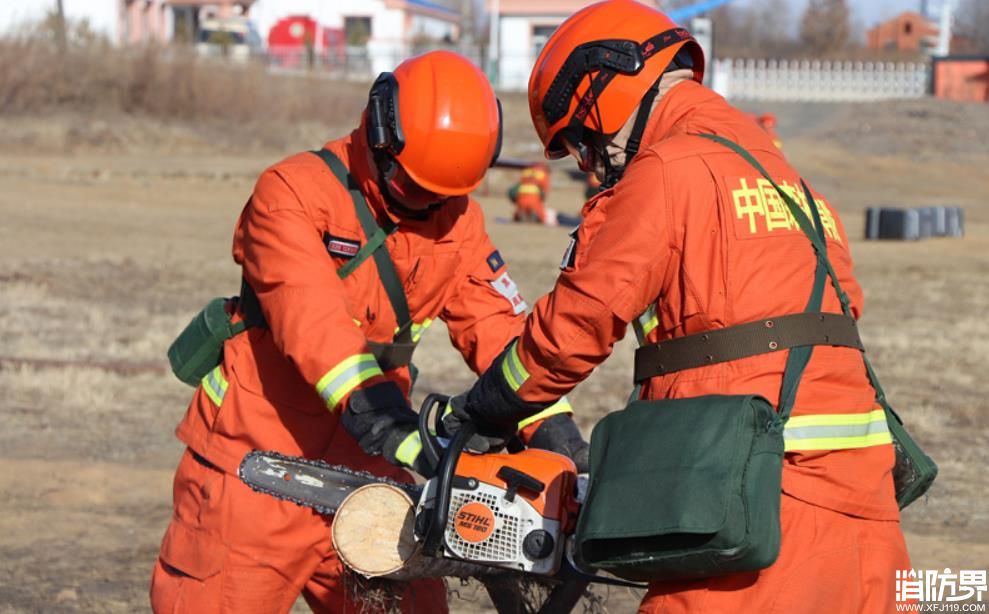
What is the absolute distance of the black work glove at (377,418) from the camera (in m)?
3.62

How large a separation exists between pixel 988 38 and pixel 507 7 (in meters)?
32.5

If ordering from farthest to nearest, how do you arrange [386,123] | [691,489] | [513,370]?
[386,123], [513,370], [691,489]

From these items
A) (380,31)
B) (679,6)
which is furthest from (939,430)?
A: (380,31)

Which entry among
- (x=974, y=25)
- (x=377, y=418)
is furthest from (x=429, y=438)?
(x=974, y=25)

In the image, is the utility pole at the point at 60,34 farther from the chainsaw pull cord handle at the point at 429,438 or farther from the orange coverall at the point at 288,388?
the chainsaw pull cord handle at the point at 429,438

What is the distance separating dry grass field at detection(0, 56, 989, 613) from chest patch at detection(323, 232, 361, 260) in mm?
1416

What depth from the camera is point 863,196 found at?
105 feet

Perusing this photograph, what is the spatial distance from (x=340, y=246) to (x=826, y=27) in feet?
252

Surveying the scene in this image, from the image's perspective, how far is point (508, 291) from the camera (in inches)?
173

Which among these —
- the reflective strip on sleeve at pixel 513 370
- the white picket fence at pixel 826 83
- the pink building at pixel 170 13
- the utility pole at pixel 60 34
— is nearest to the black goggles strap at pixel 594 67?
the reflective strip on sleeve at pixel 513 370

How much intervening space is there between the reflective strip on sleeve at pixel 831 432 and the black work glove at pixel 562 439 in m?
1.05

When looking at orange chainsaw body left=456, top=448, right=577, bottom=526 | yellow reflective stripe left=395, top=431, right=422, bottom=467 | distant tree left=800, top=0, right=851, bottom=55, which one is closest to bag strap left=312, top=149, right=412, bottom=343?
yellow reflective stripe left=395, top=431, right=422, bottom=467

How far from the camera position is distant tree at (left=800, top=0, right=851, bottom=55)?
250 feet

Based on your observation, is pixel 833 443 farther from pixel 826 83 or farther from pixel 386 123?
pixel 826 83
